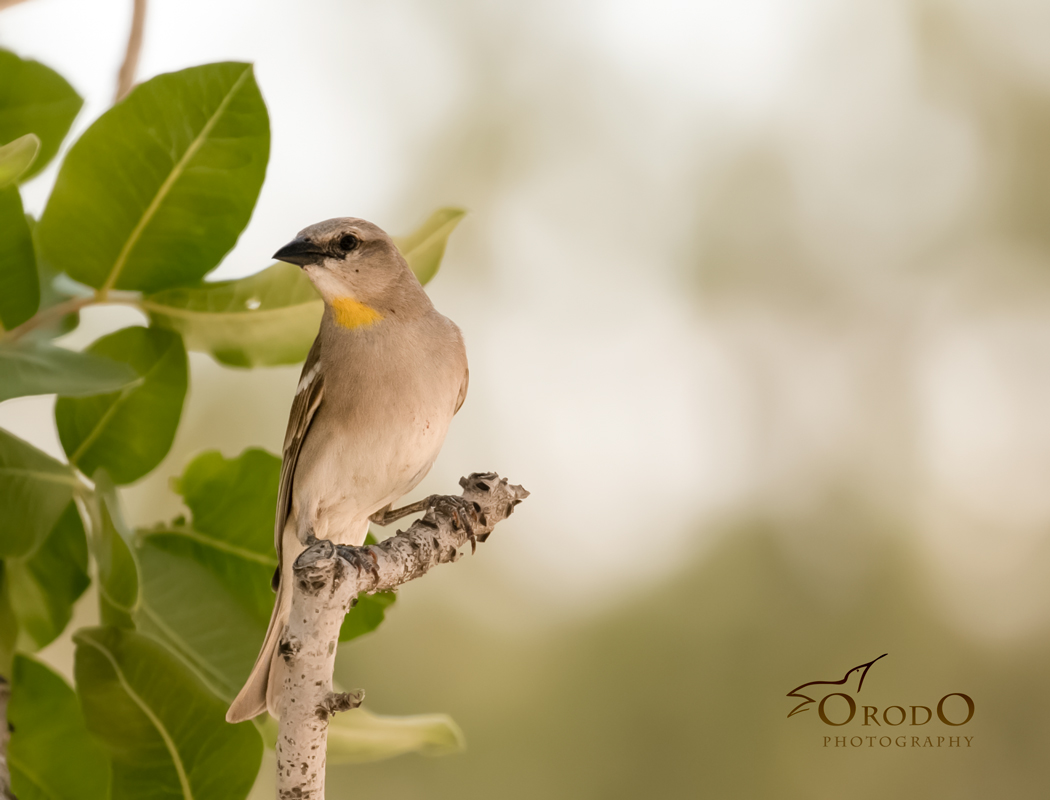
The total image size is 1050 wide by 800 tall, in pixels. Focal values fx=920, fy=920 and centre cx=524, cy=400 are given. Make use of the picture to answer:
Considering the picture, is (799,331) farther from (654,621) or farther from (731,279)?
(654,621)

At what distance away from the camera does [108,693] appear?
1.37 metres

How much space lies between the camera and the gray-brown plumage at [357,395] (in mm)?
1544

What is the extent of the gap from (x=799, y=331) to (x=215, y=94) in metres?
5.35

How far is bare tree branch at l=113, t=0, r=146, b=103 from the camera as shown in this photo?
181cm

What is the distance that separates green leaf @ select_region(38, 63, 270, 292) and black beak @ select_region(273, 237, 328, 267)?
0.08 meters

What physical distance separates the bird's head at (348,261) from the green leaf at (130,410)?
0.27 metres

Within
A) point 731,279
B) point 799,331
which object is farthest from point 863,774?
point 731,279

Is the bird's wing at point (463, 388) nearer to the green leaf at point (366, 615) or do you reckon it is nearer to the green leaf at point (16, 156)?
the green leaf at point (366, 615)

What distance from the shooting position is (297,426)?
5.41ft

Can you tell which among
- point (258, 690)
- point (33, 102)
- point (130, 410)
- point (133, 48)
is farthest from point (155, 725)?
point (133, 48)

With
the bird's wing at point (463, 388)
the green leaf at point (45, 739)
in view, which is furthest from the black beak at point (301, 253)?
the green leaf at point (45, 739)

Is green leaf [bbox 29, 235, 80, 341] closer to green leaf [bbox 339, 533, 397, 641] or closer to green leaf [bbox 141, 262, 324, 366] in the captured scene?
green leaf [bbox 141, 262, 324, 366]

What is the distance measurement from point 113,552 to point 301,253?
1.94 ft

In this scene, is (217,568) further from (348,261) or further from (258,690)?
(348,261)
